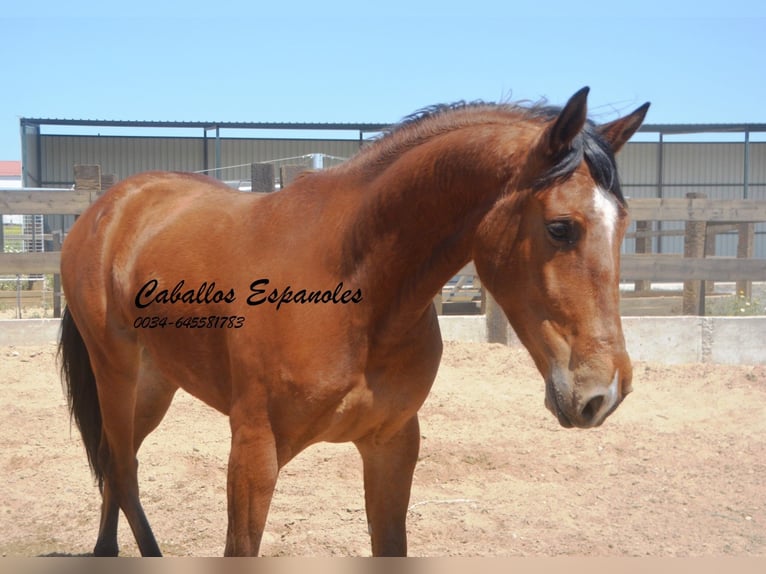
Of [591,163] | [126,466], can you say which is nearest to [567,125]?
[591,163]

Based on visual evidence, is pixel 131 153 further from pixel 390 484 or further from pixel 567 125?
pixel 567 125

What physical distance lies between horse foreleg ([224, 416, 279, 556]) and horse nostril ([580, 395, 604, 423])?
105cm

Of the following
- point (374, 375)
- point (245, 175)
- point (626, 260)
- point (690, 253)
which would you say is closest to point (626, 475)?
point (374, 375)

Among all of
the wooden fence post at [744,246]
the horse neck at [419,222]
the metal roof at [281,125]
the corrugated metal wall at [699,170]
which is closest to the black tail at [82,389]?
the horse neck at [419,222]

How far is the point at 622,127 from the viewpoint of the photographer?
7.66 ft

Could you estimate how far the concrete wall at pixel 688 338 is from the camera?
24.5 ft

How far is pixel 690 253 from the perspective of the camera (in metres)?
8.31

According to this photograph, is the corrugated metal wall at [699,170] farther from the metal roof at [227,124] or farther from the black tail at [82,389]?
the black tail at [82,389]

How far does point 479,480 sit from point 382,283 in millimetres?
2744

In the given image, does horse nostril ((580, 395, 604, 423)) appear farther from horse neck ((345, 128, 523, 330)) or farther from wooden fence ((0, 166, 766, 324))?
wooden fence ((0, 166, 766, 324))

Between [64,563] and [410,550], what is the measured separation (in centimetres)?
326

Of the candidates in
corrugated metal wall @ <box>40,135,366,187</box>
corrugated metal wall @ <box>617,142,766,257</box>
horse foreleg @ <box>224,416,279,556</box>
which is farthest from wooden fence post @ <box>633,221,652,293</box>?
corrugated metal wall @ <box>617,142,766,257</box>

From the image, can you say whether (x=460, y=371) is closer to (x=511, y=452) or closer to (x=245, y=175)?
(x=511, y=452)

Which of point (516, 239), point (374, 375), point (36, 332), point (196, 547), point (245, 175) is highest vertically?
point (245, 175)
